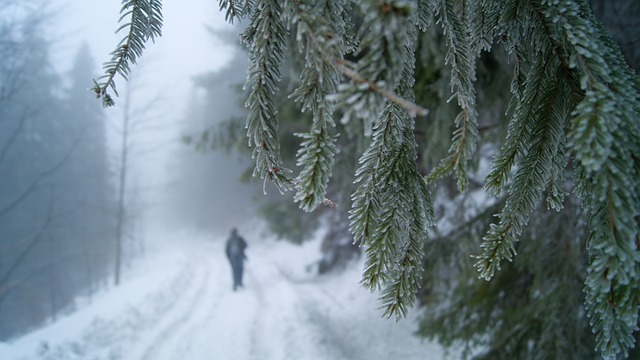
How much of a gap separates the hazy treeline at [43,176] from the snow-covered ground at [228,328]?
3.48ft

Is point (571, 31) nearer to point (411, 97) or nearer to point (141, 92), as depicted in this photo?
point (411, 97)

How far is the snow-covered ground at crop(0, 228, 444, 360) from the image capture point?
505cm

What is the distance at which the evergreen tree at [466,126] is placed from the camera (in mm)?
766

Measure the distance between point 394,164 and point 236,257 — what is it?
1069 centimetres

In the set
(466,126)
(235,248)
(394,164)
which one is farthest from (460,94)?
(235,248)

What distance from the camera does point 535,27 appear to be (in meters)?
1.17

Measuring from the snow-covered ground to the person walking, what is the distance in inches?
16.2

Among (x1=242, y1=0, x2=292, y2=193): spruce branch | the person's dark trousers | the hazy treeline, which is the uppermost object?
the hazy treeline

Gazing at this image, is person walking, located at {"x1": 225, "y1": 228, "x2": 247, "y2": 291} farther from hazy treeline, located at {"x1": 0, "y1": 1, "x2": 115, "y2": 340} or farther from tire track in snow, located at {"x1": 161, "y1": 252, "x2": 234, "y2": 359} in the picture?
hazy treeline, located at {"x1": 0, "y1": 1, "x2": 115, "y2": 340}

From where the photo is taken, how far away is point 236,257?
1106cm

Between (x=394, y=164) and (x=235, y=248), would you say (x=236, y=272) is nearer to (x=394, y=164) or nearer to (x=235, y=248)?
(x=235, y=248)

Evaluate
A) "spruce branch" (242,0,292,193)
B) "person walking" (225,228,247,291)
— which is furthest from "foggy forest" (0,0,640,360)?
"person walking" (225,228,247,291)

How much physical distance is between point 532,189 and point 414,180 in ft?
1.26

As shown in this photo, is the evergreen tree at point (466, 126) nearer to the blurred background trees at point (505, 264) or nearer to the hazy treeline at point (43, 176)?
the blurred background trees at point (505, 264)
